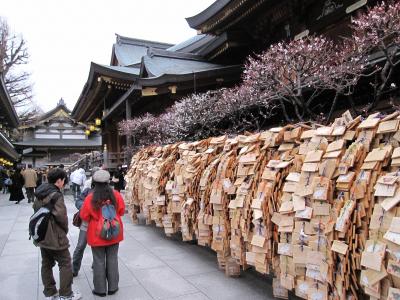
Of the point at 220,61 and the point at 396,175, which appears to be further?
the point at 220,61

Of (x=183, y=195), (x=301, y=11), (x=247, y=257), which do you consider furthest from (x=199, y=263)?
(x=301, y=11)

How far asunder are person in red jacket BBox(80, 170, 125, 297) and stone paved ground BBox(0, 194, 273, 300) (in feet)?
0.58

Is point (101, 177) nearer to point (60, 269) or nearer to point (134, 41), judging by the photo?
point (60, 269)

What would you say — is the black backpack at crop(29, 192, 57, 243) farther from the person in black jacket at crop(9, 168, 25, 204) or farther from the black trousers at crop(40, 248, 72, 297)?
the person in black jacket at crop(9, 168, 25, 204)

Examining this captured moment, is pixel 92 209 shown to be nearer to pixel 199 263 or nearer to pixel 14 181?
pixel 199 263

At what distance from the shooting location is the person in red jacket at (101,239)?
14.4 feet

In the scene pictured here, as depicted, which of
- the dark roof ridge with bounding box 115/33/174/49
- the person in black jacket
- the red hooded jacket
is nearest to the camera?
the red hooded jacket

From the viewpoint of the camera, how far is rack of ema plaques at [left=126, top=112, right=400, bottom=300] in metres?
2.90

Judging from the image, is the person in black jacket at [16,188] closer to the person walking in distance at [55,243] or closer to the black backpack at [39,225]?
the person walking in distance at [55,243]

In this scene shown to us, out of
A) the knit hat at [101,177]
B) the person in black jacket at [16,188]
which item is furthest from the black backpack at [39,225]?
the person in black jacket at [16,188]

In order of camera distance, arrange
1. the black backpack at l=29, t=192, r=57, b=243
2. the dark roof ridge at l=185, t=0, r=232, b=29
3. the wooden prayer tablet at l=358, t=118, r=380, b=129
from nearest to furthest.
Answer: the wooden prayer tablet at l=358, t=118, r=380, b=129 < the black backpack at l=29, t=192, r=57, b=243 < the dark roof ridge at l=185, t=0, r=232, b=29

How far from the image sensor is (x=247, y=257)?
14.0 feet

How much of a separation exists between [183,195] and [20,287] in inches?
107

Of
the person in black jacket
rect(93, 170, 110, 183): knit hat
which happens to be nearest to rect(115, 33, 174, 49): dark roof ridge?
the person in black jacket
